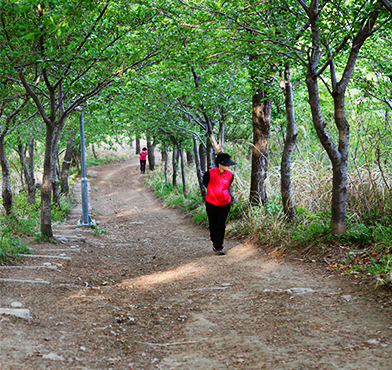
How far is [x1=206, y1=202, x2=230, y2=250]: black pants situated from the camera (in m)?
7.72

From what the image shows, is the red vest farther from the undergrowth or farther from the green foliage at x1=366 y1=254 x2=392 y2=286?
the undergrowth

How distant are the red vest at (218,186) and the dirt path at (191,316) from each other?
112cm

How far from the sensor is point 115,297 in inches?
204

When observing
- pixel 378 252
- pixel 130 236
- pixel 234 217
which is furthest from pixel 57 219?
pixel 378 252

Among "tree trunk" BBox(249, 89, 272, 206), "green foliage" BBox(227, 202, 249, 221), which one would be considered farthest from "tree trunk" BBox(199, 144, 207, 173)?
"tree trunk" BBox(249, 89, 272, 206)

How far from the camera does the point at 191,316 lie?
4590mm

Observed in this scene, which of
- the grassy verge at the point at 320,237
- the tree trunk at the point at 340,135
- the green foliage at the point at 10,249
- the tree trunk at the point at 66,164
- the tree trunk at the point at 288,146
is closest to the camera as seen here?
the grassy verge at the point at 320,237

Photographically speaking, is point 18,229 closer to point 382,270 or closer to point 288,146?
point 288,146

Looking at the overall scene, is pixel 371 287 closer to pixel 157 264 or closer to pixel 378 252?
pixel 378 252

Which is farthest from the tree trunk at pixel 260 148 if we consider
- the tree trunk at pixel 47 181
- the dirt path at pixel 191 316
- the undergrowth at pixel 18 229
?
the undergrowth at pixel 18 229

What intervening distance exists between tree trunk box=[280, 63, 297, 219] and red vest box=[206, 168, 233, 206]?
1.25 metres

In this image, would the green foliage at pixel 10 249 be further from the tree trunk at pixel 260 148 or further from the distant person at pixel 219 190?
the tree trunk at pixel 260 148

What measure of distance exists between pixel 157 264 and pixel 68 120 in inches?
370

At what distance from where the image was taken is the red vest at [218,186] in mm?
7559
